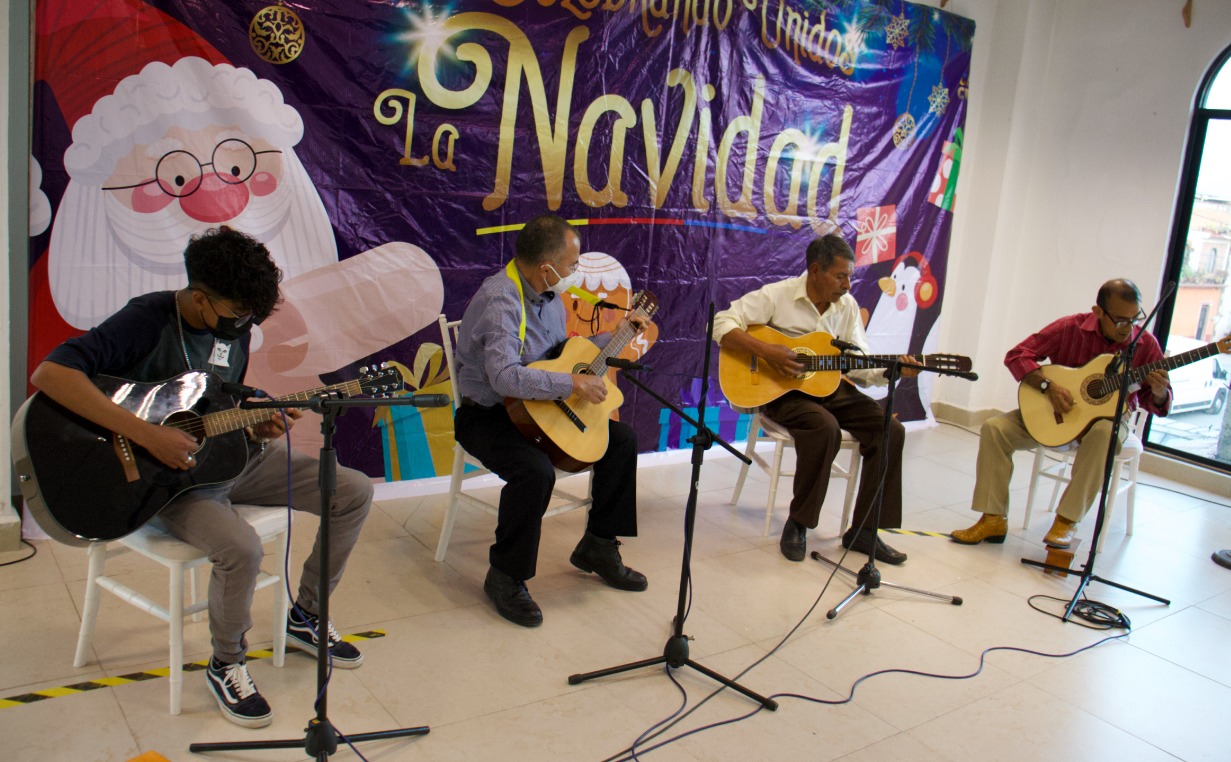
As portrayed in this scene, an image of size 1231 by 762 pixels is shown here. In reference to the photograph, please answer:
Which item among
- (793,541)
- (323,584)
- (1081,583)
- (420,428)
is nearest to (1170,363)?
(1081,583)

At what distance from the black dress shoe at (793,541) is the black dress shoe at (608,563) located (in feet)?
2.22

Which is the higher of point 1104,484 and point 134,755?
point 1104,484

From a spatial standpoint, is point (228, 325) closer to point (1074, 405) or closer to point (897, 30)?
point (1074, 405)

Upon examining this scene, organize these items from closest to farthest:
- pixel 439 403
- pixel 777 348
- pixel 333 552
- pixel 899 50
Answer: pixel 439 403
pixel 333 552
pixel 777 348
pixel 899 50

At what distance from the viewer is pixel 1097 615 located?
3.28 metres

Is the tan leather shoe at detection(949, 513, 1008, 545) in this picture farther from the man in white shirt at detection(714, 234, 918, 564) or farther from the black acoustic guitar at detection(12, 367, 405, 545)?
the black acoustic guitar at detection(12, 367, 405, 545)

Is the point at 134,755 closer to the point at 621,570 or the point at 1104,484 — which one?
the point at 621,570

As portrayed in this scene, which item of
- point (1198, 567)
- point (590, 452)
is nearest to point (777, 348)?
point (590, 452)

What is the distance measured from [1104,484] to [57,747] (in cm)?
329

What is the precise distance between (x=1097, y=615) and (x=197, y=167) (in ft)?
12.0

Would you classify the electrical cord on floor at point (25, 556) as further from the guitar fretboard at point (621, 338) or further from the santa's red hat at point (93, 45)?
the guitar fretboard at point (621, 338)

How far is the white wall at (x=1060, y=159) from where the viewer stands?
5336 millimetres

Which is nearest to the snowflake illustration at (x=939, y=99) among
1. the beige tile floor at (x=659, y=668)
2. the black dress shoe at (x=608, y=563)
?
the beige tile floor at (x=659, y=668)

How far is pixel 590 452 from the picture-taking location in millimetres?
3051
